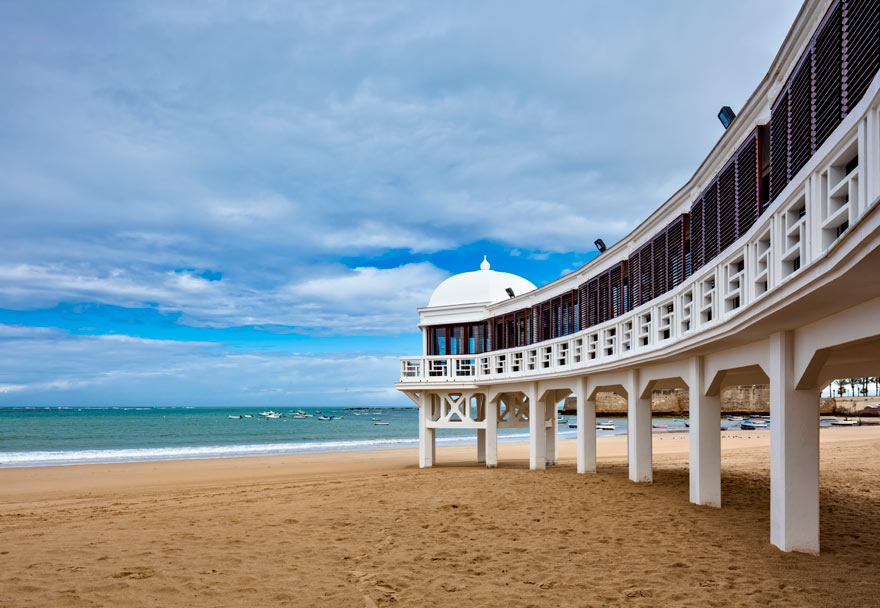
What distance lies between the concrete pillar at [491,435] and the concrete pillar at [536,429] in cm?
195

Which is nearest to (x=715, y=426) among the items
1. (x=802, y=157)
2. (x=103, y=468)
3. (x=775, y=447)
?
(x=775, y=447)

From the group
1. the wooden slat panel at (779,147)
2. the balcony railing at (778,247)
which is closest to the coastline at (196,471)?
the balcony railing at (778,247)

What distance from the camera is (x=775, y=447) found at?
28.5ft

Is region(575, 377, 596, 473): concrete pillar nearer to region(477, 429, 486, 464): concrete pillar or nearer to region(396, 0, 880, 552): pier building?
region(396, 0, 880, 552): pier building

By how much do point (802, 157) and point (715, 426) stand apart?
6.31m

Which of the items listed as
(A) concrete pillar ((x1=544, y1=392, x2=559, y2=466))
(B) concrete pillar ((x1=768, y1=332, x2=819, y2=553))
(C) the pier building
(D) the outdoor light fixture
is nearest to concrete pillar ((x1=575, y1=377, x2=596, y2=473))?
(C) the pier building

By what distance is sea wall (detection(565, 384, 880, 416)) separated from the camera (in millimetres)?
99875

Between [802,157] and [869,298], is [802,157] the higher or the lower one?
the higher one

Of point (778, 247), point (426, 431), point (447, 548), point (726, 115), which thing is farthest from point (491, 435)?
point (778, 247)

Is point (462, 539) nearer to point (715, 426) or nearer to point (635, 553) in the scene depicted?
point (635, 553)

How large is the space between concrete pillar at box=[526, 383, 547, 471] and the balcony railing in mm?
4262

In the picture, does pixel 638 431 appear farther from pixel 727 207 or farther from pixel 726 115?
pixel 726 115

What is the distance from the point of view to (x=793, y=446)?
8383 millimetres

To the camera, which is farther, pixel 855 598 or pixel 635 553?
pixel 635 553
